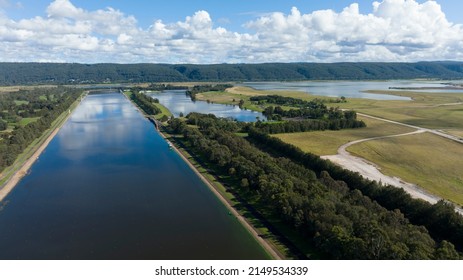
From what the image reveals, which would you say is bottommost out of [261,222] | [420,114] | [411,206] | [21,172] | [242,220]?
[242,220]

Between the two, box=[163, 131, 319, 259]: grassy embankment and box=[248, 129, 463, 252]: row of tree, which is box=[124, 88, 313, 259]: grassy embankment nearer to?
box=[163, 131, 319, 259]: grassy embankment

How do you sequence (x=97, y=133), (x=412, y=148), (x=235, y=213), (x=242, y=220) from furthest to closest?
(x=97, y=133)
(x=412, y=148)
(x=235, y=213)
(x=242, y=220)

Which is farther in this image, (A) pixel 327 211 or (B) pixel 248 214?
(B) pixel 248 214

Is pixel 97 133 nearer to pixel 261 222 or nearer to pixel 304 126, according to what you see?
pixel 304 126

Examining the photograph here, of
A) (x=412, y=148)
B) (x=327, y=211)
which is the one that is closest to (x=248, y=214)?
(x=327, y=211)

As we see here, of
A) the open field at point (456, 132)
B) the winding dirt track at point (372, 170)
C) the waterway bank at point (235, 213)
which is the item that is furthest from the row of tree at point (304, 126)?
the waterway bank at point (235, 213)

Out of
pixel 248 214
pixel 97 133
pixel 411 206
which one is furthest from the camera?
pixel 97 133

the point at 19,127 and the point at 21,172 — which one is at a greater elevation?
the point at 19,127
